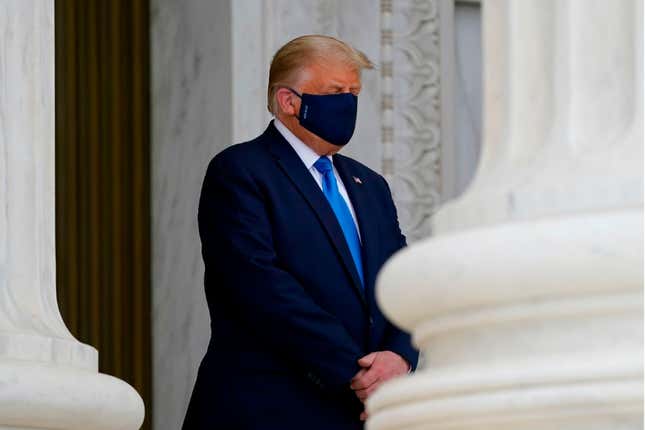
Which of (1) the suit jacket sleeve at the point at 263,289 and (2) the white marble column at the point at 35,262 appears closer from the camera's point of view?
(2) the white marble column at the point at 35,262

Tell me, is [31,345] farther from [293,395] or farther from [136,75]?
[136,75]

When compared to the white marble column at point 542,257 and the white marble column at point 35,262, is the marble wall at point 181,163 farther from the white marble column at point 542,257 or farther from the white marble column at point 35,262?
the white marble column at point 542,257

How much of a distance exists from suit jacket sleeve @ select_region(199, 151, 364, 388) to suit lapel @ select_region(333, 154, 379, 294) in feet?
0.80

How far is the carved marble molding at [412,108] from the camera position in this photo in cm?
731

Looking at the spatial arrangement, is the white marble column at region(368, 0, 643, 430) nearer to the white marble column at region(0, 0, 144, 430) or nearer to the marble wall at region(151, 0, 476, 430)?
the white marble column at region(0, 0, 144, 430)

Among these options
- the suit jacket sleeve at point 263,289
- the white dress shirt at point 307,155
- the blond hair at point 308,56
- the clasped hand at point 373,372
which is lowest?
the clasped hand at point 373,372

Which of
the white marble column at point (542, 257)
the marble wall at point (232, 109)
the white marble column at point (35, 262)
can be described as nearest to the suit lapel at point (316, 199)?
the white marble column at point (35, 262)

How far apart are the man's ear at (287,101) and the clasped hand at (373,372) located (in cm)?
77

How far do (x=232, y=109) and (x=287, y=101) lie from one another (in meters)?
1.55

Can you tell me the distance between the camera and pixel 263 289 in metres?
4.96

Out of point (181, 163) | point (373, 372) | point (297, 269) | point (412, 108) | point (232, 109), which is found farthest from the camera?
point (412, 108)

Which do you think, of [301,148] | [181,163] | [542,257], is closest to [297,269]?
[301,148]

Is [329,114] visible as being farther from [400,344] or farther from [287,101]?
[400,344]

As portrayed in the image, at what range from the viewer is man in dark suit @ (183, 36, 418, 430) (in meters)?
4.96
